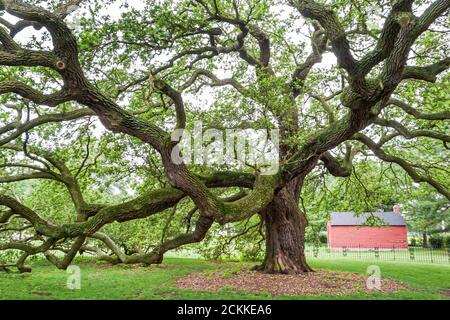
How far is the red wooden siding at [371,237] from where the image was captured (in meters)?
39.2

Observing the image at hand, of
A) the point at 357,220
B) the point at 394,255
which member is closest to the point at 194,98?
the point at 394,255

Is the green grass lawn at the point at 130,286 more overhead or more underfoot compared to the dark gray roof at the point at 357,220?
more underfoot

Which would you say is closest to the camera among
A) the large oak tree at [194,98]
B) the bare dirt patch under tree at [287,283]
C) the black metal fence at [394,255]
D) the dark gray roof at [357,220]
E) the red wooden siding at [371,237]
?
the large oak tree at [194,98]

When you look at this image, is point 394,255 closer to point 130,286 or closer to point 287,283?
point 287,283

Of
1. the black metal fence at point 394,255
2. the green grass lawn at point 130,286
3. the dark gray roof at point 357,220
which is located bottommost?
the green grass lawn at point 130,286

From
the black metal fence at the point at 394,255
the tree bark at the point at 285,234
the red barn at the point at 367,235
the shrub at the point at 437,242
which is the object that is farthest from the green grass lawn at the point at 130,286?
the red barn at the point at 367,235

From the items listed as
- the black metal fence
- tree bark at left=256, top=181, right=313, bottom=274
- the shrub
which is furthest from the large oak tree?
the shrub

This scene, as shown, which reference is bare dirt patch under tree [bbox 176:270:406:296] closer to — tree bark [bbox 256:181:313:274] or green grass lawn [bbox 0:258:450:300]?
tree bark [bbox 256:181:313:274]

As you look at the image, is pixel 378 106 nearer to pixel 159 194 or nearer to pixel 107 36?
pixel 159 194

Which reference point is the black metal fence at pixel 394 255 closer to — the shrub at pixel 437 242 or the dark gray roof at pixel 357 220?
the shrub at pixel 437 242

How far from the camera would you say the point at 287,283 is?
1189 cm

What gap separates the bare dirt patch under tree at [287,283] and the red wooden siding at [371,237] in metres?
27.1
